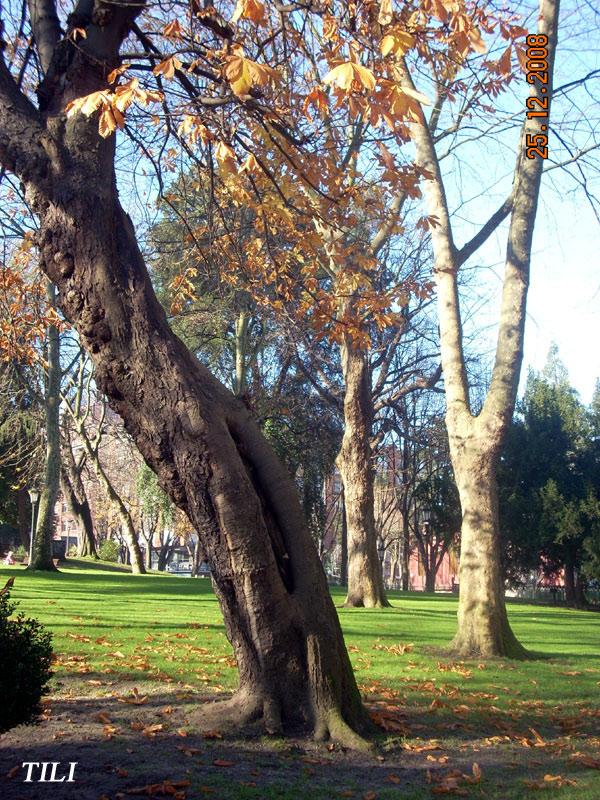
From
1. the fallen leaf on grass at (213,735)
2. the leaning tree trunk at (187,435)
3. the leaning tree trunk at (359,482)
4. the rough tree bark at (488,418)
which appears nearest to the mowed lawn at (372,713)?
the fallen leaf on grass at (213,735)

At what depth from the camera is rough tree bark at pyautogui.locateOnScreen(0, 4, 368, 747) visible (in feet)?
20.2

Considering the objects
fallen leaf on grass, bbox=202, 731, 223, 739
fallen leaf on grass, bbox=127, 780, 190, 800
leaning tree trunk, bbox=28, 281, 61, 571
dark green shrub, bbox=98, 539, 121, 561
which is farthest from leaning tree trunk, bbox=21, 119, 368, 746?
dark green shrub, bbox=98, 539, 121, 561

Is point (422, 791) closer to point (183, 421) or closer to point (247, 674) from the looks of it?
point (247, 674)

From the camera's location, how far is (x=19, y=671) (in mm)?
4875

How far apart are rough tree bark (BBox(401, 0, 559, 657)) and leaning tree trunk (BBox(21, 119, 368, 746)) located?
17.0ft

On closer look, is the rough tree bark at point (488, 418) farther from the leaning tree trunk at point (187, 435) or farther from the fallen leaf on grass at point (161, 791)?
the fallen leaf on grass at point (161, 791)

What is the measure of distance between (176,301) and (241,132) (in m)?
3.03

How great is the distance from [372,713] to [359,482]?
12.3 m

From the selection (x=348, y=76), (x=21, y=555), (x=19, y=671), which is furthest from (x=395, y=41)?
(x=21, y=555)

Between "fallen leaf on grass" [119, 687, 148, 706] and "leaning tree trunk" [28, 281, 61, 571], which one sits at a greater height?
Result: "leaning tree trunk" [28, 281, 61, 571]

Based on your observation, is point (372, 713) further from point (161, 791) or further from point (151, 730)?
point (161, 791)

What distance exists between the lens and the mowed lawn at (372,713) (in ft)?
17.8
